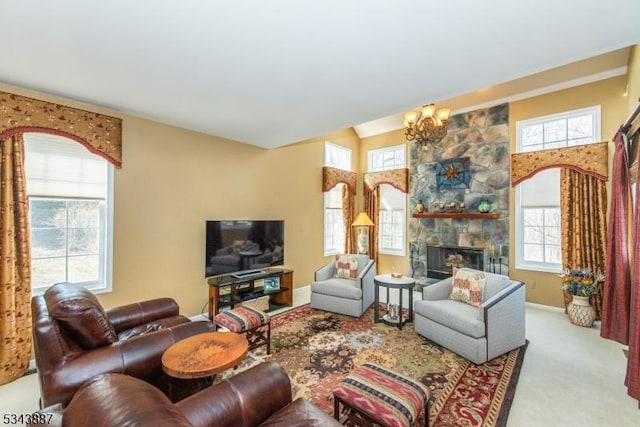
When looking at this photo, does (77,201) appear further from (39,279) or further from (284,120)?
(284,120)

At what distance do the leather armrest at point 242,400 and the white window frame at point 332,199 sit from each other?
4.39 metres

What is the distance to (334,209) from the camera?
620cm

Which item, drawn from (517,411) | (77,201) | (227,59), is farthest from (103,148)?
(517,411)

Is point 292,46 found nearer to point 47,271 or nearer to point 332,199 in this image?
point 47,271

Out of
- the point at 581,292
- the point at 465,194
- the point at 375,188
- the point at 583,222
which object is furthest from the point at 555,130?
the point at 375,188

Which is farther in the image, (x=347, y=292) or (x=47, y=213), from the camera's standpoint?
(x=347, y=292)

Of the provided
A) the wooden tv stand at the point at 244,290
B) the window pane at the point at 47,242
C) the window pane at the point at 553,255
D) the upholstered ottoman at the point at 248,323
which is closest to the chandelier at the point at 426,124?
the window pane at the point at 553,255

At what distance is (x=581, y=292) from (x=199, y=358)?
477 cm

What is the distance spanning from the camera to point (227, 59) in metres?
2.02

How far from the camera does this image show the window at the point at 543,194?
13.8 feet

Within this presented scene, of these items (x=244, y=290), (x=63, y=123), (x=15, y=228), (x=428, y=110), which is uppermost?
(x=428, y=110)

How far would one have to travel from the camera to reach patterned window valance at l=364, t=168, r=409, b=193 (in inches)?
235

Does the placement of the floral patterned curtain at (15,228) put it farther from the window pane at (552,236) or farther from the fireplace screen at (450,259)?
the window pane at (552,236)

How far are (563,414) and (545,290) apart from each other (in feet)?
9.66
